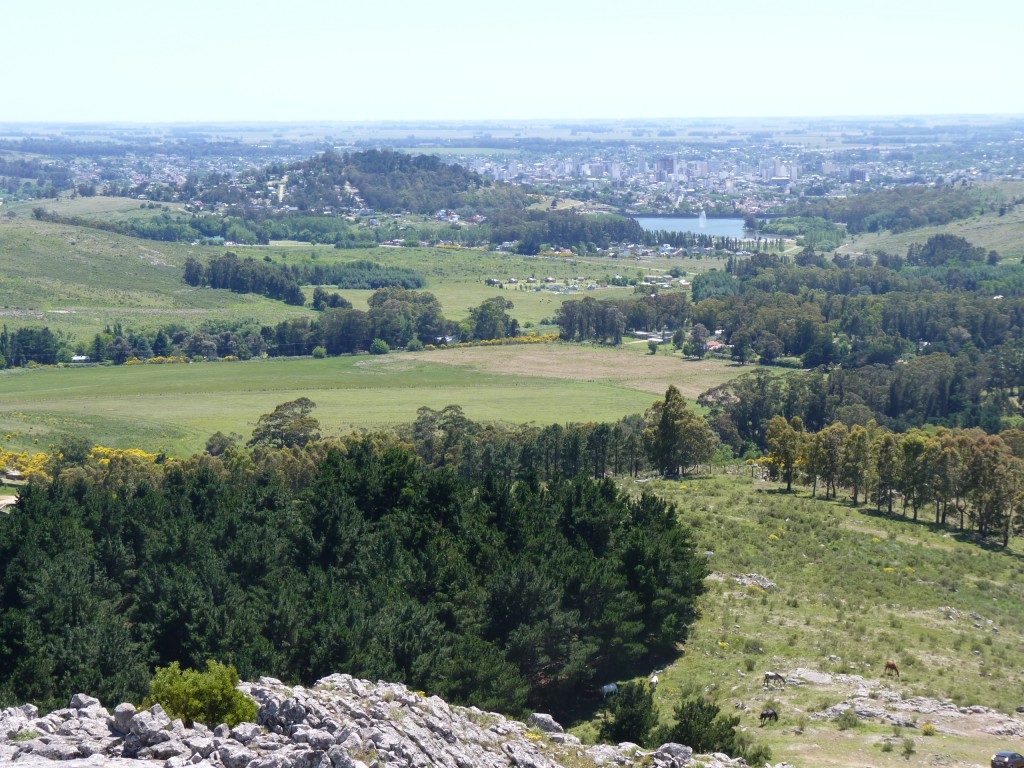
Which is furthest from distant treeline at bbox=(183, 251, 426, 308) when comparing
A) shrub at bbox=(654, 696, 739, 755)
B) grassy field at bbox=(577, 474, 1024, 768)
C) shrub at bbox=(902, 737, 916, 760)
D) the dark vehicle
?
the dark vehicle

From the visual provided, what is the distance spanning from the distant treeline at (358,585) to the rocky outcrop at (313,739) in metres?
5.03

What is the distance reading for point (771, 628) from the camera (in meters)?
41.5

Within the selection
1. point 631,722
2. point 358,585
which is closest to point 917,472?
point 358,585

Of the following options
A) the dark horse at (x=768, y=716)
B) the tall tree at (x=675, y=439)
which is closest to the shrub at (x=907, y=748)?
the dark horse at (x=768, y=716)

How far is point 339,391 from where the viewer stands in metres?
112

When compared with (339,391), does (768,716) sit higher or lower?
higher

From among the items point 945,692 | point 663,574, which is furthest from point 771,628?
point 945,692

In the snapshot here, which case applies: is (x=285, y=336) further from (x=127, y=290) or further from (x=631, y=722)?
(x=631, y=722)

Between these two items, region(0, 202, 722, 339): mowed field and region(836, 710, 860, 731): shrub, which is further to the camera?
region(0, 202, 722, 339): mowed field

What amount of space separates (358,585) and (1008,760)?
19413 millimetres

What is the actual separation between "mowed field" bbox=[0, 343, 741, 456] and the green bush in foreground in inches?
2438

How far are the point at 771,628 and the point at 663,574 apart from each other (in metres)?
4.28

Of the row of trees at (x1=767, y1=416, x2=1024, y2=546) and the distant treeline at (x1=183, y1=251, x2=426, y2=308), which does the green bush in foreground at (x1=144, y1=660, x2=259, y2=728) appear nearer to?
the row of trees at (x1=767, y1=416, x2=1024, y2=546)

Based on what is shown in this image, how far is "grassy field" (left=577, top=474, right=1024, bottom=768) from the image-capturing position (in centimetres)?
3162
